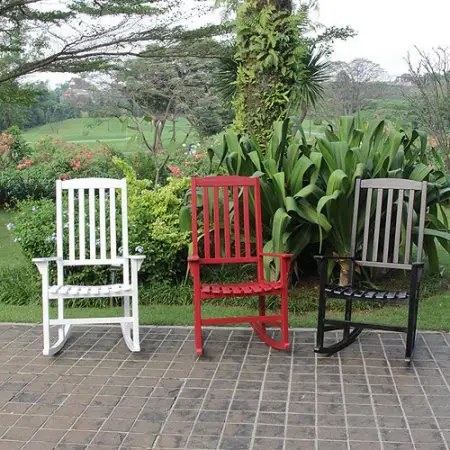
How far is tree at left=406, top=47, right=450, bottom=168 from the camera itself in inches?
347

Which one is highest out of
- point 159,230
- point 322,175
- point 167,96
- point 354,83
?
point 354,83

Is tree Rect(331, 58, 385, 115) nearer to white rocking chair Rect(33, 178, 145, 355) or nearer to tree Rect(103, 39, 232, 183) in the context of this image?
tree Rect(103, 39, 232, 183)

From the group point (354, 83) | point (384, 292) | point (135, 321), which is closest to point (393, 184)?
point (384, 292)

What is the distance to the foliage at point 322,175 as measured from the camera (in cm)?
523

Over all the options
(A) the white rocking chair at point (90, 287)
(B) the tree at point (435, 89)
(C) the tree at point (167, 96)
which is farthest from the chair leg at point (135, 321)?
(C) the tree at point (167, 96)

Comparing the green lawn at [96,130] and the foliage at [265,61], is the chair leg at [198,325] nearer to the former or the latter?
the foliage at [265,61]

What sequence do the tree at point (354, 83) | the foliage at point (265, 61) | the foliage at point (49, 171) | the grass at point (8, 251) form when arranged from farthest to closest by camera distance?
the tree at point (354, 83)
the foliage at point (49, 171)
the grass at point (8, 251)
the foliage at point (265, 61)

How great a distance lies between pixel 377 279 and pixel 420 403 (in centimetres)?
259

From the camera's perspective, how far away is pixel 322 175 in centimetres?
558

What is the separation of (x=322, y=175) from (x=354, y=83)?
12.2 metres

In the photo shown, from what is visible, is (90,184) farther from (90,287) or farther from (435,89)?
(435,89)

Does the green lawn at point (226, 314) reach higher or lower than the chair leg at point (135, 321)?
lower

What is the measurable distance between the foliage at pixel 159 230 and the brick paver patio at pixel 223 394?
1.23m

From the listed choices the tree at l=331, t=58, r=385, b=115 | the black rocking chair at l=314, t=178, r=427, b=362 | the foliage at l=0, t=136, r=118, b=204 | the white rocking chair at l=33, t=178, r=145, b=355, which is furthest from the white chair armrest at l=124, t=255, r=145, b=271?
the tree at l=331, t=58, r=385, b=115
